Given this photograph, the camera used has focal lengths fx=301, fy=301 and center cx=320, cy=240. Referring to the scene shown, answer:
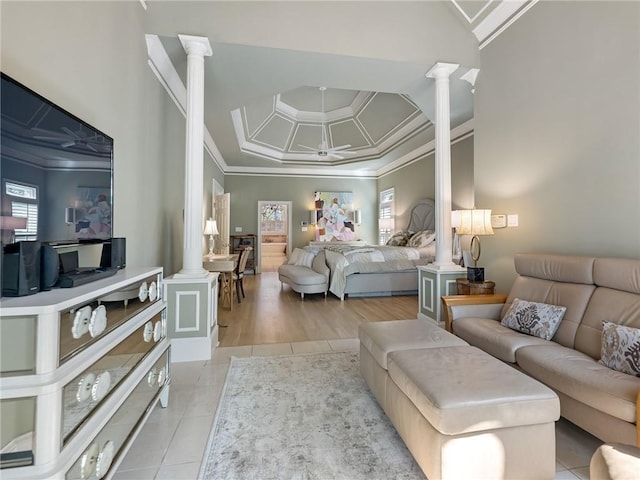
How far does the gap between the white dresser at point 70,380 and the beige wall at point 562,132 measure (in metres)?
3.28

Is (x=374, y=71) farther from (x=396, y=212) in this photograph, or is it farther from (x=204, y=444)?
(x=396, y=212)

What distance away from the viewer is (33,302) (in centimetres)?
95

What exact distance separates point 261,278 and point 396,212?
12.9 ft

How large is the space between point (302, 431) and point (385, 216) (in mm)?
7451

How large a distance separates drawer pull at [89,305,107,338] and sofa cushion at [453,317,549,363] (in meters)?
2.37

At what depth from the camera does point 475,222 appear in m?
3.16

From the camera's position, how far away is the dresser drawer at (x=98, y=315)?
3.30ft

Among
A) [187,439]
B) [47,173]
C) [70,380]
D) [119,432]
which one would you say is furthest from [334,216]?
[70,380]

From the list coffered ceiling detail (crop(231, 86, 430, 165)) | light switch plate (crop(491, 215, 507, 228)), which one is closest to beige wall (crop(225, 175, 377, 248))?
coffered ceiling detail (crop(231, 86, 430, 165))

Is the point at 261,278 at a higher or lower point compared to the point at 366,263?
lower

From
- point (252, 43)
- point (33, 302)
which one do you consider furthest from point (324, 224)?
point (33, 302)

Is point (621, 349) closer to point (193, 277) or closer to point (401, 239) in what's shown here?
point (193, 277)

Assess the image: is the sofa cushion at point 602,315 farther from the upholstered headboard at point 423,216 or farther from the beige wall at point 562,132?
the upholstered headboard at point 423,216

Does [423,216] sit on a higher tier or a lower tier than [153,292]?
higher
